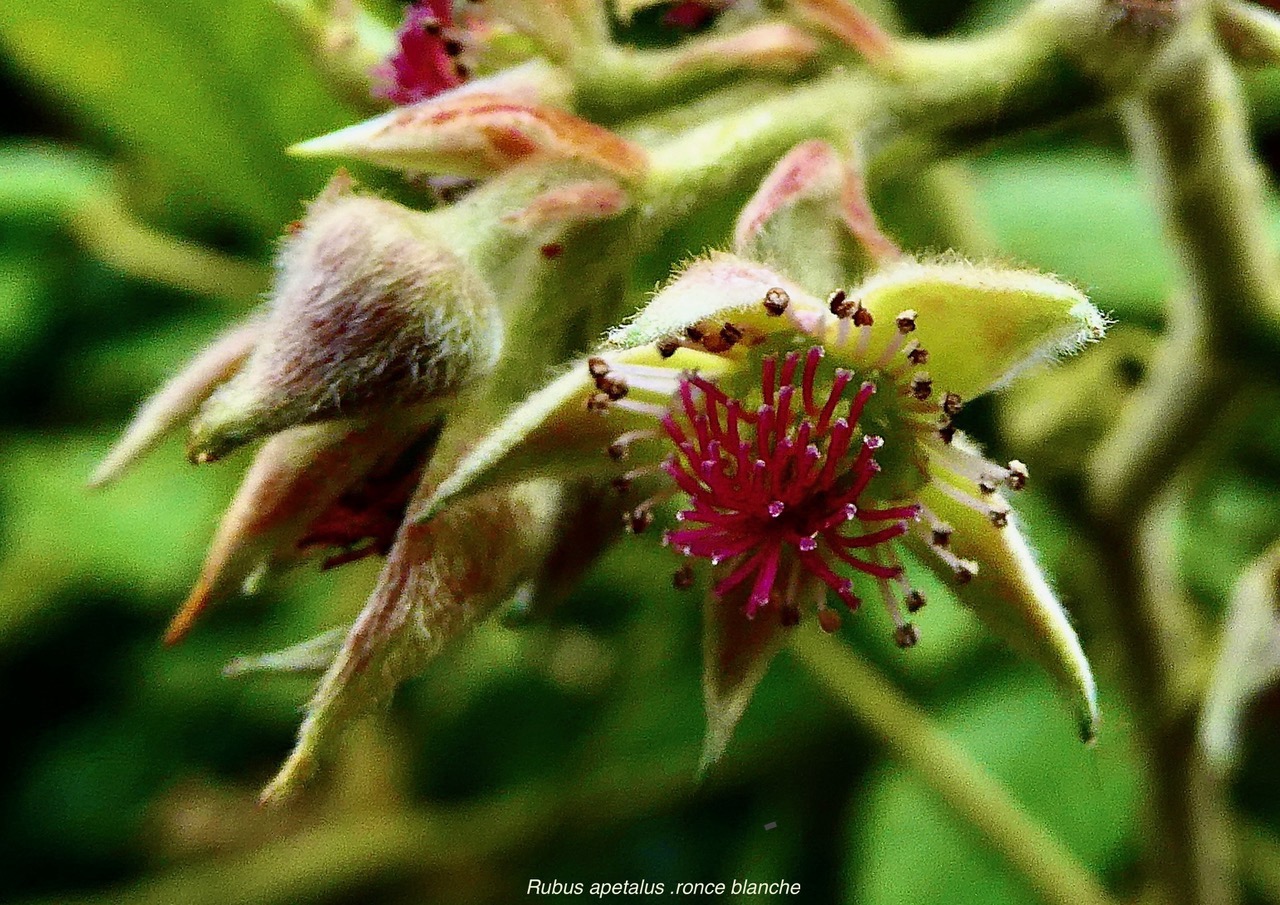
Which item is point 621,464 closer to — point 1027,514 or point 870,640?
point 1027,514

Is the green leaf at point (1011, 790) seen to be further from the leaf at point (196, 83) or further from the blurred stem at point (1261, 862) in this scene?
the leaf at point (196, 83)

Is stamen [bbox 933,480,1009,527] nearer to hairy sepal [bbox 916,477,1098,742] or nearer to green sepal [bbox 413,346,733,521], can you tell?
hairy sepal [bbox 916,477,1098,742]

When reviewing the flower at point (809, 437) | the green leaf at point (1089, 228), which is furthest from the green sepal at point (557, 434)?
the green leaf at point (1089, 228)

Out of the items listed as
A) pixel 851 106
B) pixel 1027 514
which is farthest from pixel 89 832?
pixel 851 106

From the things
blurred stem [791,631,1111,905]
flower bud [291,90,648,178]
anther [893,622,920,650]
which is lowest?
blurred stem [791,631,1111,905]

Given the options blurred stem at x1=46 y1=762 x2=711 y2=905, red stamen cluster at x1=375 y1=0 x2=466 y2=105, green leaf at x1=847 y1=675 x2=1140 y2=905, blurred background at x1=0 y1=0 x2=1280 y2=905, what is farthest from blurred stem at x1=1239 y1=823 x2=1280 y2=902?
red stamen cluster at x1=375 y1=0 x2=466 y2=105

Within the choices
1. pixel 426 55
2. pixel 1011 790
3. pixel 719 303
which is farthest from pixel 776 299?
pixel 1011 790

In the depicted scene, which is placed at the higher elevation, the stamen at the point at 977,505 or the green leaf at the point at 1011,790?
the stamen at the point at 977,505
